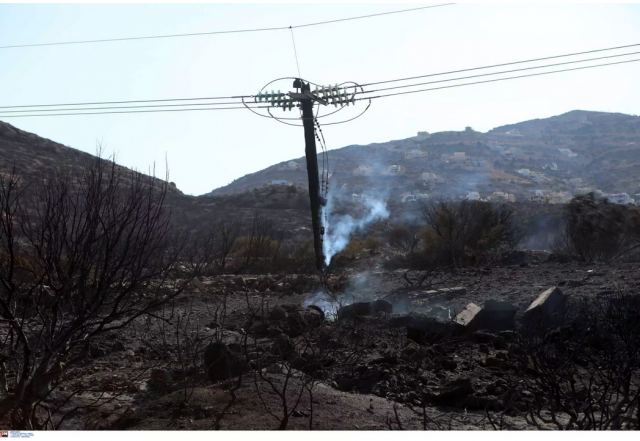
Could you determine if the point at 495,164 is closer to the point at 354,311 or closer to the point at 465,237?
the point at 465,237

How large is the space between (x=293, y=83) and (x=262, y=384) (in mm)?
13605

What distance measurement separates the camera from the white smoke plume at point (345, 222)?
30717 mm

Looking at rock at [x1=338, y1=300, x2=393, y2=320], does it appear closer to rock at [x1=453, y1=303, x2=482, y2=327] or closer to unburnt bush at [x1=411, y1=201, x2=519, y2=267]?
rock at [x1=453, y1=303, x2=482, y2=327]

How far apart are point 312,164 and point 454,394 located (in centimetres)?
1238

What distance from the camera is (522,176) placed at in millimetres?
91500

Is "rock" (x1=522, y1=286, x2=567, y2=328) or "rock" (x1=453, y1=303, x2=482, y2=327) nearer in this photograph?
"rock" (x1=522, y1=286, x2=567, y2=328)

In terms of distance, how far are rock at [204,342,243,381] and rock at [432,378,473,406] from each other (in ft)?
8.84

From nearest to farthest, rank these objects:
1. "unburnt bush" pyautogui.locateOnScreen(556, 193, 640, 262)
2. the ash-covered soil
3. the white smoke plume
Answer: the ash-covered soil < "unburnt bush" pyautogui.locateOnScreen(556, 193, 640, 262) < the white smoke plume

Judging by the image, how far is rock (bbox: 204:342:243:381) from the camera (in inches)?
362

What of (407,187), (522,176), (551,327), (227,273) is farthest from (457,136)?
(551,327)

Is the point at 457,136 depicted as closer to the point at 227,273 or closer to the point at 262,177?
the point at 262,177

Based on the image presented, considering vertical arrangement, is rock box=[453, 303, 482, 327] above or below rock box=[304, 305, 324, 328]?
below

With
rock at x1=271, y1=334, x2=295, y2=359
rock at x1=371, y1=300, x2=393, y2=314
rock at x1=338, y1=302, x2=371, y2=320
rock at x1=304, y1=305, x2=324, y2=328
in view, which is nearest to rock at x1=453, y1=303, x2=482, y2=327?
rock at x1=371, y1=300, x2=393, y2=314

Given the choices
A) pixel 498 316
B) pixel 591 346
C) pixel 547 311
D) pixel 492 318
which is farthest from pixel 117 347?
pixel 591 346
